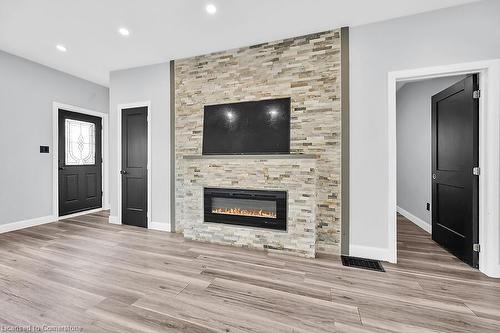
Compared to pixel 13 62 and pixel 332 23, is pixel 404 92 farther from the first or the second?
pixel 13 62

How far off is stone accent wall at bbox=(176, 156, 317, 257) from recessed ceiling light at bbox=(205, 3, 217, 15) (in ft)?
5.83

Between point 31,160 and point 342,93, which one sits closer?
point 342,93

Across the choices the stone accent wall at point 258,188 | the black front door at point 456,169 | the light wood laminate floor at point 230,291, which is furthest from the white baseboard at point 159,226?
the black front door at point 456,169

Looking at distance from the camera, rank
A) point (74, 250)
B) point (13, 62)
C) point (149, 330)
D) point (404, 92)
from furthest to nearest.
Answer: point (404, 92)
point (13, 62)
point (74, 250)
point (149, 330)

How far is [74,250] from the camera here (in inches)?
123

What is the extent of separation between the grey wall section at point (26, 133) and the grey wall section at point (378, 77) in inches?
205

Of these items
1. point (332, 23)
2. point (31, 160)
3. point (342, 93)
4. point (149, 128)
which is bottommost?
point (31, 160)

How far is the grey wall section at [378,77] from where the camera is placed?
2.62m

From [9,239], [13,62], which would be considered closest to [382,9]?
[13,62]

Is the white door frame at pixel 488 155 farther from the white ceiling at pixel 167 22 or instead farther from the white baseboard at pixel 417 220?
the white baseboard at pixel 417 220

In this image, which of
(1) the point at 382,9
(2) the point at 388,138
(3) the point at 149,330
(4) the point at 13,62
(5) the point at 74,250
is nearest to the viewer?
(3) the point at 149,330

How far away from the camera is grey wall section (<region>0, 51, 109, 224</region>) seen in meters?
3.85

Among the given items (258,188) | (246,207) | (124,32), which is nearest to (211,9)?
(124,32)

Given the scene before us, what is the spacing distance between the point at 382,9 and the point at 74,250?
4734 mm
